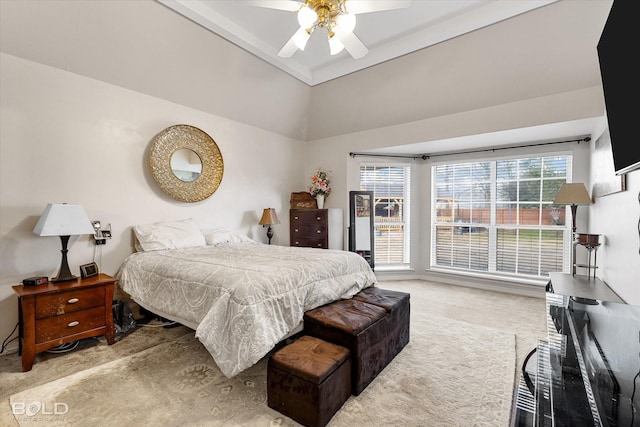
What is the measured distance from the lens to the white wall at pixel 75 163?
8.16 feet

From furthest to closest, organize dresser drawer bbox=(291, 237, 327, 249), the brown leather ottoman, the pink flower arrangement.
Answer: the pink flower arrangement → dresser drawer bbox=(291, 237, 327, 249) → the brown leather ottoman

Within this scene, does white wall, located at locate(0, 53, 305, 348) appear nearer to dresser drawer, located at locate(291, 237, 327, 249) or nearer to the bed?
the bed

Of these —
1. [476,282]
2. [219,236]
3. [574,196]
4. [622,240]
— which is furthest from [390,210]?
[622,240]

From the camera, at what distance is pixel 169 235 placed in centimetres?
325

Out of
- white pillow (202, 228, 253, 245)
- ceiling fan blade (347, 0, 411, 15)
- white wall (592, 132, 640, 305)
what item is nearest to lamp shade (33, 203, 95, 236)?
white pillow (202, 228, 253, 245)

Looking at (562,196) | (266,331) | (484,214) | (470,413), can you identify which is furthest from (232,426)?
(484,214)

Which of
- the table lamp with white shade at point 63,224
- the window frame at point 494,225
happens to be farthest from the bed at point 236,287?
the window frame at point 494,225

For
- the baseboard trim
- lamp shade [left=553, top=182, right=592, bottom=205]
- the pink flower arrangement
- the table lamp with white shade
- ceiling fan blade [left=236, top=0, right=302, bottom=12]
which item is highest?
ceiling fan blade [left=236, top=0, right=302, bottom=12]

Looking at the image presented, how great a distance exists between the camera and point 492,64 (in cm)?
326

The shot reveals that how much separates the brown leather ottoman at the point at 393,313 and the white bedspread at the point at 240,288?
0.16 meters

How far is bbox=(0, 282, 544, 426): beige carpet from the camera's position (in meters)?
1.67

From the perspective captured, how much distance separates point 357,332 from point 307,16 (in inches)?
91.7

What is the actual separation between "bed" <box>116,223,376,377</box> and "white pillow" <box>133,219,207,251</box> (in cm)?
1

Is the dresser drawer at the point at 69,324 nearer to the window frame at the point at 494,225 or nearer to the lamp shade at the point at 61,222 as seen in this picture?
the lamp shade at the point at 61,222
